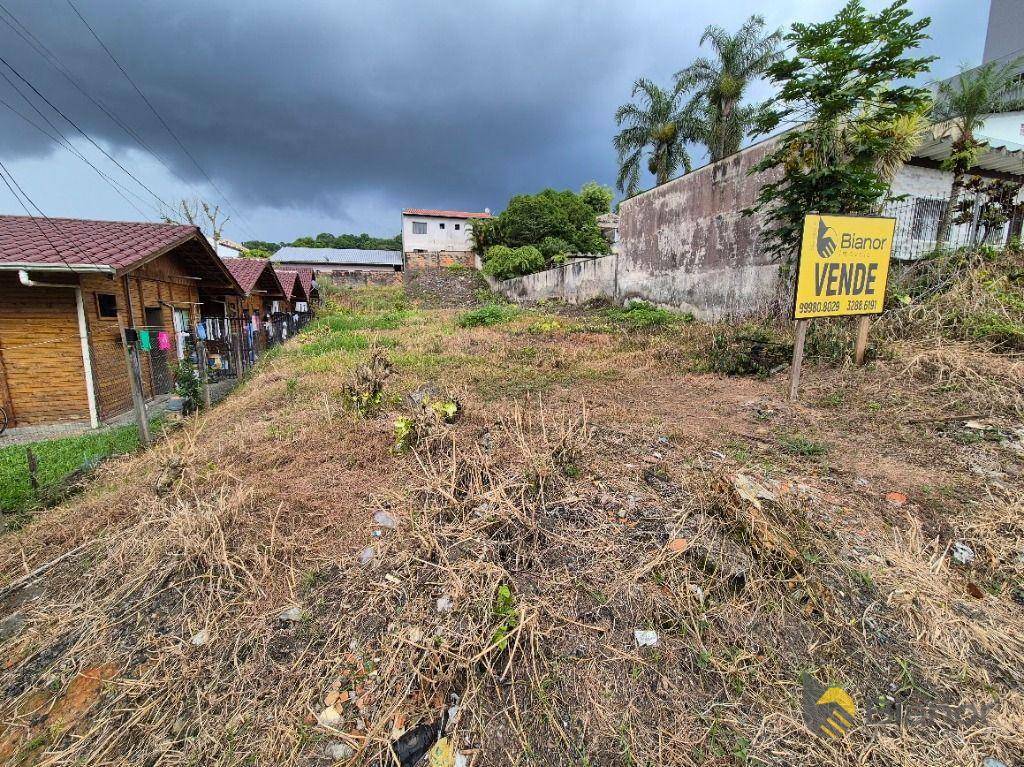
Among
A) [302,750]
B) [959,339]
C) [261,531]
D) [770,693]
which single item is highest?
[959,339]

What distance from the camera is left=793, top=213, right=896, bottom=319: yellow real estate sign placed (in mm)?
4566

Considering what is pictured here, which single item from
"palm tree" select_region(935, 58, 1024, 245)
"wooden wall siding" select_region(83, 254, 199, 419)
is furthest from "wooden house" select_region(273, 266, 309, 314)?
"palm tree" select_region(935, 58, 1024, 245)

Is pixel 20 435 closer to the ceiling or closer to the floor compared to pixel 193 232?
closer to the floor

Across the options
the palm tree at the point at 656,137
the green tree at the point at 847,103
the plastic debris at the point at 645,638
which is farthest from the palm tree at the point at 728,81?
the plastic debris at the point at 645,638

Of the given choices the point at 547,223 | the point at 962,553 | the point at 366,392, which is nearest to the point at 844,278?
the point at 962,553

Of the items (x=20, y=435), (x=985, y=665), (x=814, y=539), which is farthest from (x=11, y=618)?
(x=20, y=435)

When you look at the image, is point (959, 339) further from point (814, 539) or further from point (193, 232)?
point (193, 232)

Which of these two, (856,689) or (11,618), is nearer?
(856,689)

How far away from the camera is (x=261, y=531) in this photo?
2.78 m

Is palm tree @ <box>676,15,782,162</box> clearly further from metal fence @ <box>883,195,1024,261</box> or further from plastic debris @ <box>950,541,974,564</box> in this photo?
plastic debris @ <box>950,541,974,564</box>

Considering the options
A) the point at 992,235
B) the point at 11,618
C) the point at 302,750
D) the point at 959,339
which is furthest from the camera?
the point at 992,235

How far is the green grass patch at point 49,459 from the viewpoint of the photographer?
3825mm

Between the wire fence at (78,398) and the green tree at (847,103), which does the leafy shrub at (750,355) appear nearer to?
the green tree at (847,103)

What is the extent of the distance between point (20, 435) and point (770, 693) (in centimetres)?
971
